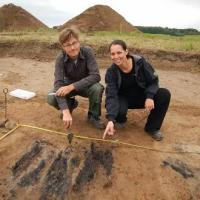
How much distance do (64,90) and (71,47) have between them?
19.7 inches

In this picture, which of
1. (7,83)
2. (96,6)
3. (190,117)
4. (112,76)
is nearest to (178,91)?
(190,117)

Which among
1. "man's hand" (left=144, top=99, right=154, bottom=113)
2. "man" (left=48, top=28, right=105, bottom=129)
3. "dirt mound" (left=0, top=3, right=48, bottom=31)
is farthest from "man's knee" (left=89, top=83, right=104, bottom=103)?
"dirt mound" (left=0, top=3, right=48, bottom=31)

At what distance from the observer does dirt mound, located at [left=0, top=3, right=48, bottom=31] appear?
683 inches

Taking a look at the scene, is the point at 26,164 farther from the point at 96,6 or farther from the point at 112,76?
the point at 96,6

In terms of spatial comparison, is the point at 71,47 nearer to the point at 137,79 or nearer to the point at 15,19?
the point at 137,79

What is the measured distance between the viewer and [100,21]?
1661 cm

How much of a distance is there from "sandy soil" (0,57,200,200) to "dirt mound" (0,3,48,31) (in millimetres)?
12874

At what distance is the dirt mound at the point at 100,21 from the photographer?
16.4 metres

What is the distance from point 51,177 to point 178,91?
11.5 ft

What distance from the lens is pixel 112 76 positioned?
417 cm

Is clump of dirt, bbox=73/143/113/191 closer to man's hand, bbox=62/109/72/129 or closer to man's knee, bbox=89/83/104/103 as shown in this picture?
man's hand, bbox=62/109/72/129

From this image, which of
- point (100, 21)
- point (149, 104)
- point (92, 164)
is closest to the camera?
point (92, 164)

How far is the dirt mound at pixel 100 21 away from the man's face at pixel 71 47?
1215 cm

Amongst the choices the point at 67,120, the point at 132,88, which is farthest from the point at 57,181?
the point at 132,88
